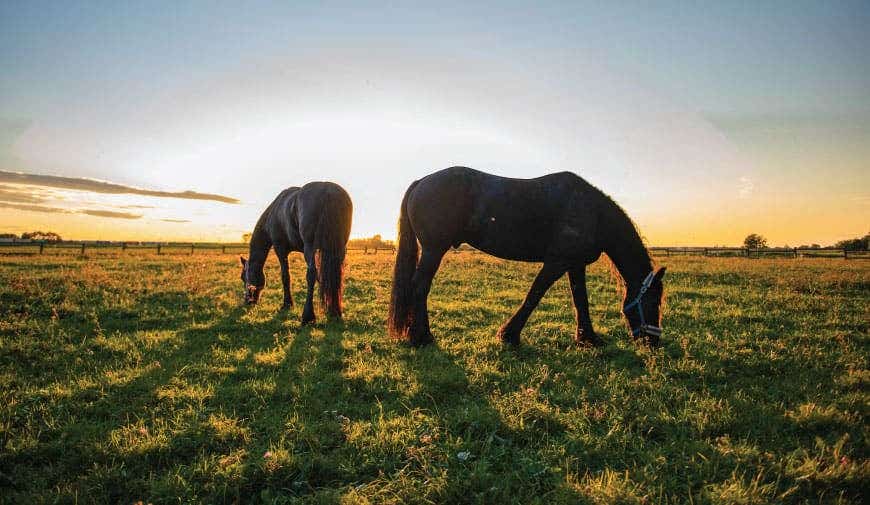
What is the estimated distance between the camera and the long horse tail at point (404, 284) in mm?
6309

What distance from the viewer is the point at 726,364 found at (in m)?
5.55

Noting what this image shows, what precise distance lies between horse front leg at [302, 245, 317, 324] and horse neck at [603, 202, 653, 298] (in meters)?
5.44

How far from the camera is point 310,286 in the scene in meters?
7.92

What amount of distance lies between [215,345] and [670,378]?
21.5ft

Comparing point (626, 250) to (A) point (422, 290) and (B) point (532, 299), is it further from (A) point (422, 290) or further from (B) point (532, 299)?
(A) point (422, 290)

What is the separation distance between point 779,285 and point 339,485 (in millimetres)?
16970

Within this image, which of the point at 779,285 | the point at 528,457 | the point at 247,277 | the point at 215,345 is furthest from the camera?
the point at 779,285

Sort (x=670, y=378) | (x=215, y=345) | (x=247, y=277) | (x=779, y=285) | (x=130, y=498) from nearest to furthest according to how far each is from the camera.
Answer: (x=130, y=498) < (x=670, y=378) < (x=215, y=345) < (x=247, y=277) < (x=779, y=285)

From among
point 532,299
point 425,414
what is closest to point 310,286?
point 532,299

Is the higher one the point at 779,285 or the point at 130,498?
the point at 779,285

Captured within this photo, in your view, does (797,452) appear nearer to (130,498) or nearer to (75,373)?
(130,498)

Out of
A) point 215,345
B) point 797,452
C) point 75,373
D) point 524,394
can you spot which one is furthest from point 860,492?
point 75,373

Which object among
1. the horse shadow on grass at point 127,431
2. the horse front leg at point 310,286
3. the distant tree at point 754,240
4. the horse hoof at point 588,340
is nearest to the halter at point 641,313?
the horse hoof at point 588,340

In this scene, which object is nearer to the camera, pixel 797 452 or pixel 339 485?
pixel 339 485
